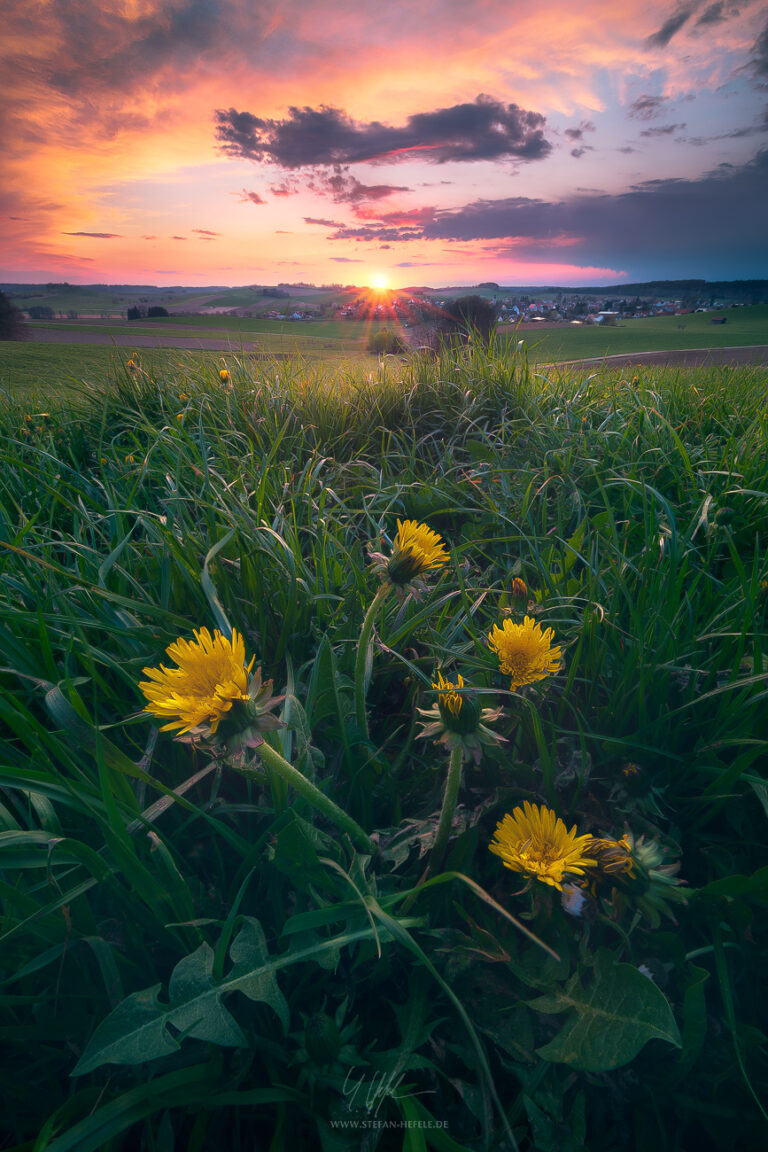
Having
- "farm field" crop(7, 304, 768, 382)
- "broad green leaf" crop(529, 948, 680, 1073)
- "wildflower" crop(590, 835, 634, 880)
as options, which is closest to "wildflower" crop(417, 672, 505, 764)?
"wildflower" crop(590, 835, 634, 880)

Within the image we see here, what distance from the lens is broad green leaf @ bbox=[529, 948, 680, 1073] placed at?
2.68 ft

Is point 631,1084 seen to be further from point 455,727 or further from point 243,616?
point 243,616

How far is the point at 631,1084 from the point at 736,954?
0.96ft

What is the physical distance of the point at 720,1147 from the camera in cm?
85

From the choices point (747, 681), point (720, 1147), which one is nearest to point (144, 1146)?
point (720, 1147)

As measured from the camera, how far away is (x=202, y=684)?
893 mm

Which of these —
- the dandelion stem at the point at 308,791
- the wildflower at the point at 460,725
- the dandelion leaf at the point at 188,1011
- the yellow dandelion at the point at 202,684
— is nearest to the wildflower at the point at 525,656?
the wildflower at the point at 460,725

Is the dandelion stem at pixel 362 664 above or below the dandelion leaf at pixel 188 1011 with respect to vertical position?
above

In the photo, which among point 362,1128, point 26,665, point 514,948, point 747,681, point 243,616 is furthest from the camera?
point 243,616

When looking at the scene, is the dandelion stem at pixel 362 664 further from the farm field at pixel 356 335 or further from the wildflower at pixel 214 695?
the farm field at pixel 356 335

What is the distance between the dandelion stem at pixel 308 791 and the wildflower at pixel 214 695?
4 centimetres

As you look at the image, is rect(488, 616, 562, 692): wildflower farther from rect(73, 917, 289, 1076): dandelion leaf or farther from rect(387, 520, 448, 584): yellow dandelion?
rect(73, 917, 289, 1076): dandelion leaf

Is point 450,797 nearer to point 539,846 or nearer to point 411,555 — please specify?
point 539,846

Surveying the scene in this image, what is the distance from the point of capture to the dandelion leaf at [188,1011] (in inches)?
30.0
